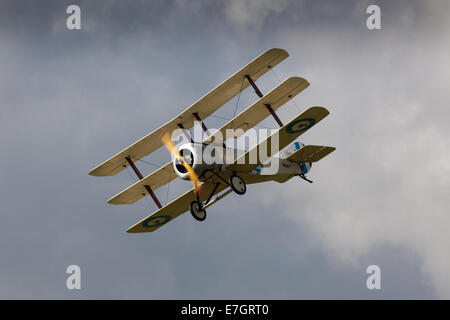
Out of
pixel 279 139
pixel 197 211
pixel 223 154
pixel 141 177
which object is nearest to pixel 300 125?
pixel 279 139

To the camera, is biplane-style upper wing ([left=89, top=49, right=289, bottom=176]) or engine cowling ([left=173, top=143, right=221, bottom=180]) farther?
biplane-style upper wing ([left=89, top=49, right=289, bottom=176])

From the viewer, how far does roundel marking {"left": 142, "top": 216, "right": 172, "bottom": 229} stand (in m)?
28.4

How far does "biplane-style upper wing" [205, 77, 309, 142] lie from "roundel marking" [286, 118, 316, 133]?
4.47 ft

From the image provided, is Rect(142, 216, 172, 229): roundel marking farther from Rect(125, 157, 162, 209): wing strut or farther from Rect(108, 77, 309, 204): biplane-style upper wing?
Rect(108, 77, 309, 204): biplane-style upper wing

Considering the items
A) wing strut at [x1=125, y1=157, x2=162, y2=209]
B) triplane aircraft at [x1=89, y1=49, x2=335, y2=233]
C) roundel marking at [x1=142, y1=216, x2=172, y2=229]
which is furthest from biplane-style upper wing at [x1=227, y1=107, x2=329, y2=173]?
roundel marking at [x1=142, y1=216, x2=172, y2=229]

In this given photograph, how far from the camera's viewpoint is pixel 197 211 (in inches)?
1064

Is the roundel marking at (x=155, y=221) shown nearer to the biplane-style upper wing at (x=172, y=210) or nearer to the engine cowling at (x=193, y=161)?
the biplane-style upper wing at (x=172, y=210)

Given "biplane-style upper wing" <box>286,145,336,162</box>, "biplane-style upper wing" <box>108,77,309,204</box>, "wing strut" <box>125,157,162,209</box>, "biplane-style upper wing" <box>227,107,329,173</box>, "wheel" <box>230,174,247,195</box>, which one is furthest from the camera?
"wing strut" <box>125,157,162,209</box>

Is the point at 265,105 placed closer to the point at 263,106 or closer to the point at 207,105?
the point at 263,106

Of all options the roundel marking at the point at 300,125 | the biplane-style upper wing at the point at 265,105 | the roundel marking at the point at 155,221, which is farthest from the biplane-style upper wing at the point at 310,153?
the roundel marking at the point at 155,221

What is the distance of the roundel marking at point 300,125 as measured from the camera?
2527 cm

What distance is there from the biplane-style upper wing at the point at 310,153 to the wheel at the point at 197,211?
11.6ft

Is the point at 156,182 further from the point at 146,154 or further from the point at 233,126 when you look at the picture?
the point at 233,126

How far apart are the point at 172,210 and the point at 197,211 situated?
62.5 inches
